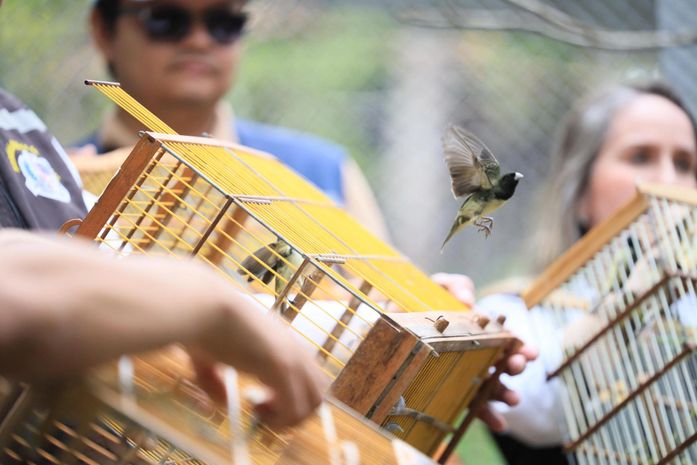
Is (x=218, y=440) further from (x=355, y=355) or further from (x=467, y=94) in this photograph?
(x=467, y=94)

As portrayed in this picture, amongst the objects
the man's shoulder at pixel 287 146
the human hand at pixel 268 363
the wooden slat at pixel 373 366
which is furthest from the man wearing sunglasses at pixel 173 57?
the human hand at pixel 268 363

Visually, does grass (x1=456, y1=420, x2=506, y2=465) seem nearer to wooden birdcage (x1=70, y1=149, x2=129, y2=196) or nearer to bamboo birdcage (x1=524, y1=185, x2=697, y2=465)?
bamboo birdcage (x1=524, y1=185, x2=697, y2=465)

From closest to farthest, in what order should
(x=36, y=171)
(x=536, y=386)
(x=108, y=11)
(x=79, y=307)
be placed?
(x=79, y=307) < (x=36, y=171) < (x=536, y=386) < (x=108, y=11)

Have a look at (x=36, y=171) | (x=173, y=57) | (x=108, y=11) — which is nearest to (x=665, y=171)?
(x=173, y=57)

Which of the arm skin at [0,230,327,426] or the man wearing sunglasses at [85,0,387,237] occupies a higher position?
the man wearing sunglasses at [85,0,387,237]

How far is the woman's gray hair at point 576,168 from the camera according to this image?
250 cm

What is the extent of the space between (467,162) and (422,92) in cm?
327

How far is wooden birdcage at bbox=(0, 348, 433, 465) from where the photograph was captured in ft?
2.30

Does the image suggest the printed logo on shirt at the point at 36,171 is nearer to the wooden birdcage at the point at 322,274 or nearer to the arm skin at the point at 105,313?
the wooden birdcage at the point at 322,274

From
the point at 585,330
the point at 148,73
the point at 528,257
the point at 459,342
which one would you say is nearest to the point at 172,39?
the point at 148,73

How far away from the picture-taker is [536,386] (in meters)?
1.95

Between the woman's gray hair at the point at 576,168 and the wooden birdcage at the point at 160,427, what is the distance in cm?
164

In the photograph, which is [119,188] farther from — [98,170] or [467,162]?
[98,170]

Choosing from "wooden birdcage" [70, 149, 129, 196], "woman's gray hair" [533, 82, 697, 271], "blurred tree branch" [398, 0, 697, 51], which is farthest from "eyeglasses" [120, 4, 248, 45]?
"woman's gray hair" [533, 82, 697, 271]
